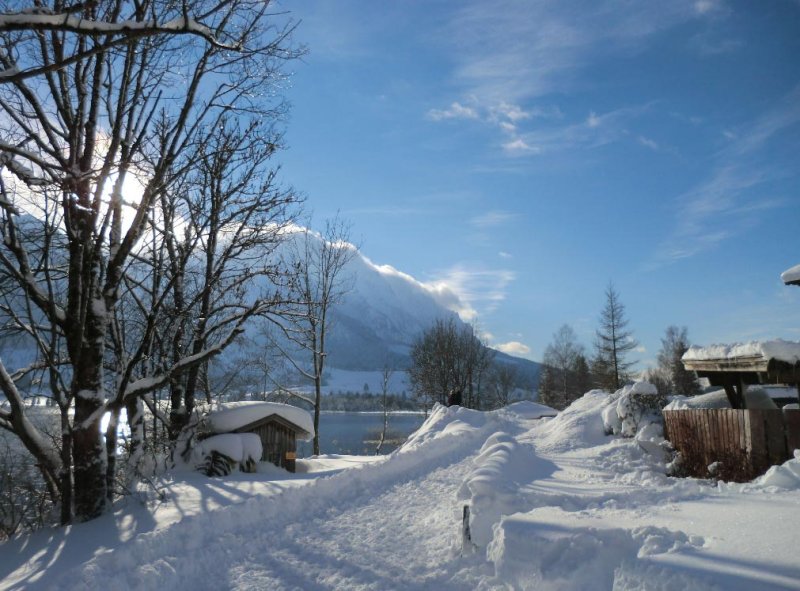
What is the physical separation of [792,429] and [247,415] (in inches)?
552

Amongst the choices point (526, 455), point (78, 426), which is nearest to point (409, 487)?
point (526, 455)

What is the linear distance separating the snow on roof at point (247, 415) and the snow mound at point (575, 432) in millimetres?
7871

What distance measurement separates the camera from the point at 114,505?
10.0m

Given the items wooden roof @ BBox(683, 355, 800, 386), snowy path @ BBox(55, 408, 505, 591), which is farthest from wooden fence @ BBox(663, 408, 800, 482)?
snowy path @ BBox(55, 408, 505, 591)

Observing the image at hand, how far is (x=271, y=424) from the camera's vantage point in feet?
63.0

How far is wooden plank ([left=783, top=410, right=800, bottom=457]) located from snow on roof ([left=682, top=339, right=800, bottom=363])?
3.31ft

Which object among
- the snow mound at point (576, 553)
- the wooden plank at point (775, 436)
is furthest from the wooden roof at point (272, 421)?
the wooden plank at point (775, 436)

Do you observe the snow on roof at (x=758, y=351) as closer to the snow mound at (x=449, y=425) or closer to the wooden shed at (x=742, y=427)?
the wooden shed at (x=742, y=427)

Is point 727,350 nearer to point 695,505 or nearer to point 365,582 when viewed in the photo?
point 695,505

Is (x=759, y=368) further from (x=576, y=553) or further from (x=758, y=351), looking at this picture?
(x=576, y=553)

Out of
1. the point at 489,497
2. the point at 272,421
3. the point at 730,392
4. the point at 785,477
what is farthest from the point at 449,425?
the point at 785,477

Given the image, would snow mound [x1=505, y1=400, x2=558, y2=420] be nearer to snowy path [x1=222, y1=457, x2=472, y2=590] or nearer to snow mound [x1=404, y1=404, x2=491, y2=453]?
snow mound [x1=404, y1=404, x2=491, y2=453]

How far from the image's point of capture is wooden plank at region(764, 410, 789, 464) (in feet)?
31.1

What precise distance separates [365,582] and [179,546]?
2.67 m
